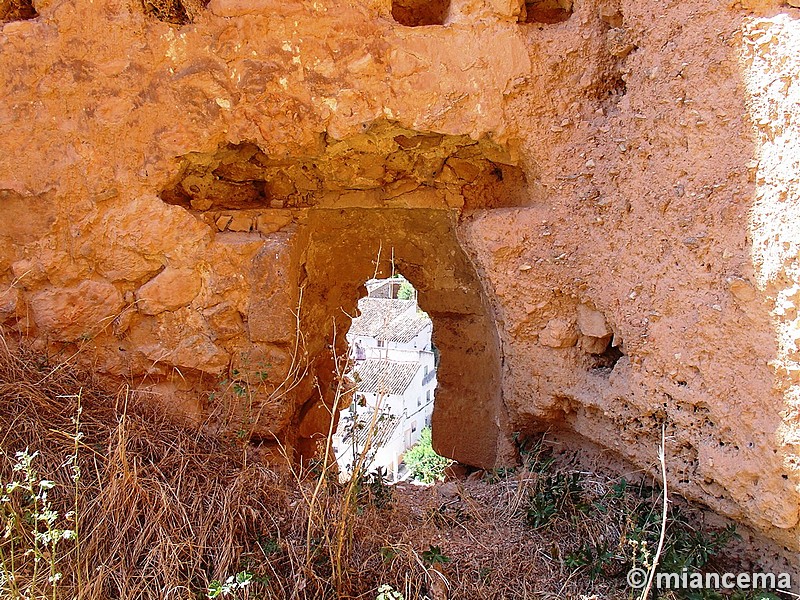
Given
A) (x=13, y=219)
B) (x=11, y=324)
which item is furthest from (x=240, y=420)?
(x=13, y=219)

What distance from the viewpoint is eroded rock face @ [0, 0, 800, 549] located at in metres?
2.09

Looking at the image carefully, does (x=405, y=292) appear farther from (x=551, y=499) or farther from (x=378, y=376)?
(x=551, y=499)

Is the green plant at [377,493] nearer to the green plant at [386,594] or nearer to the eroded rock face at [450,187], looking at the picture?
the eroded rock face at [450,187]

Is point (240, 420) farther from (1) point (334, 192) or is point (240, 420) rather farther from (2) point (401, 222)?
(2) point (401, 222)

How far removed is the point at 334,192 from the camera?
11.1ft

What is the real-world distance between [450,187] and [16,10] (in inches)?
77.1

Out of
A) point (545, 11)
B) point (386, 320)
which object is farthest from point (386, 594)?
point (545, 11)

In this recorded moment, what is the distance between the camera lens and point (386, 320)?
→ 2.30m

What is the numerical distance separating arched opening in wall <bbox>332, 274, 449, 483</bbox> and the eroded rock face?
30 cm

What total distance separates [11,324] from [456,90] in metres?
2.02

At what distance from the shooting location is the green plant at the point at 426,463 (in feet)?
13.0

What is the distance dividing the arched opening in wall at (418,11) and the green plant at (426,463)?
2.18 meters

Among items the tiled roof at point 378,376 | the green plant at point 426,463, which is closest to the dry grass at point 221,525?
the tiled roof at point 378,376

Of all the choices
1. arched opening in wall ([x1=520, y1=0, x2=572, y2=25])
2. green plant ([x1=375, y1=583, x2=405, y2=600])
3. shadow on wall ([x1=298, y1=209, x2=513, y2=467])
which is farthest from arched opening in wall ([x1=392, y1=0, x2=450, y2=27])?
green plant ([x1=375, y1=583, x2=405, y2=600])
